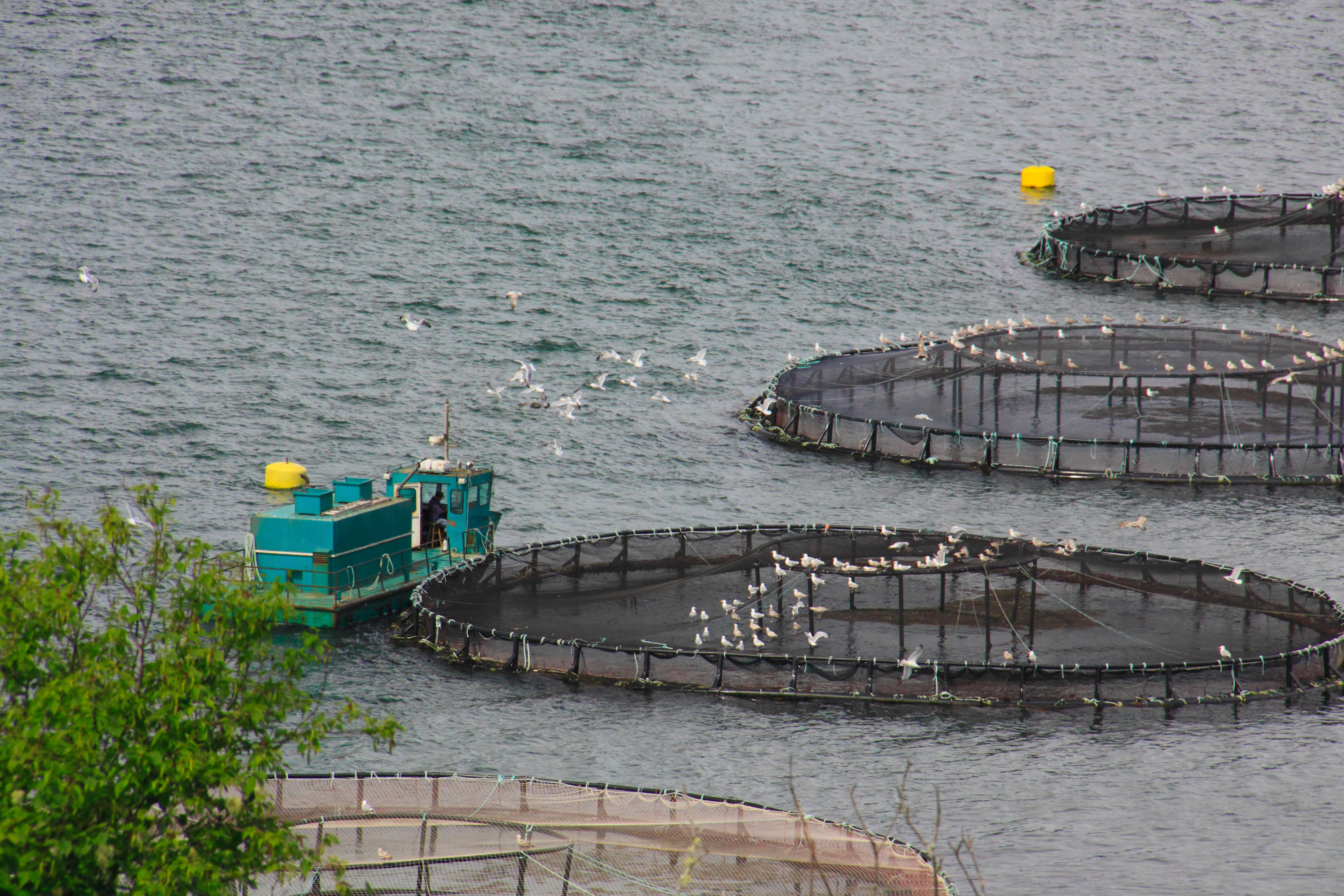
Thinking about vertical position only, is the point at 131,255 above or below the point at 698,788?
above

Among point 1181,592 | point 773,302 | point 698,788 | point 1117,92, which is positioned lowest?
point 698,788

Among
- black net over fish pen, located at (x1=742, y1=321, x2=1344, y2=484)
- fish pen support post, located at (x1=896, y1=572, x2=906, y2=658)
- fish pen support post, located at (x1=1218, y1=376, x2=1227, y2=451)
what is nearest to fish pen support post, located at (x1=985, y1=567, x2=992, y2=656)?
fish pen support post, located at (x1=896, y1=572, x2=906, y2=658)

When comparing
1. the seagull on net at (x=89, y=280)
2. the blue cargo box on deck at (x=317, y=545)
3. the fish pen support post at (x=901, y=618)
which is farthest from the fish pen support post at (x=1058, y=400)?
the seagull on net at (x=89, y=280)

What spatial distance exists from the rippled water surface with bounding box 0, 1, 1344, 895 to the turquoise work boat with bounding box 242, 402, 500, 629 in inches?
94.0

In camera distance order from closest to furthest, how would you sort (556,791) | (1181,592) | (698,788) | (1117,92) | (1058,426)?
(556,791) < (698,788) < (1181,592) < (1058,426) < (1117,92)

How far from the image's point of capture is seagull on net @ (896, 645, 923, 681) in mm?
58062

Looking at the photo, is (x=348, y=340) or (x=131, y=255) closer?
(x=348, y=340)

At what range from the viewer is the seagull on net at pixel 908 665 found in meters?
58.1

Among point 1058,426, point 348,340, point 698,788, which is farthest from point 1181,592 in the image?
point 348,340

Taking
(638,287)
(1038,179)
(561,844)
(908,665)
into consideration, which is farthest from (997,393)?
(1038,179)

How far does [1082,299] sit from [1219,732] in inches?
3059

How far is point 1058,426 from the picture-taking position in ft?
301

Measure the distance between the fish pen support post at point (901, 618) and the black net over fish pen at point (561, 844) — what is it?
1514 cm

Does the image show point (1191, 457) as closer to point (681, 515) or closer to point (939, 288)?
point (681, 515)
